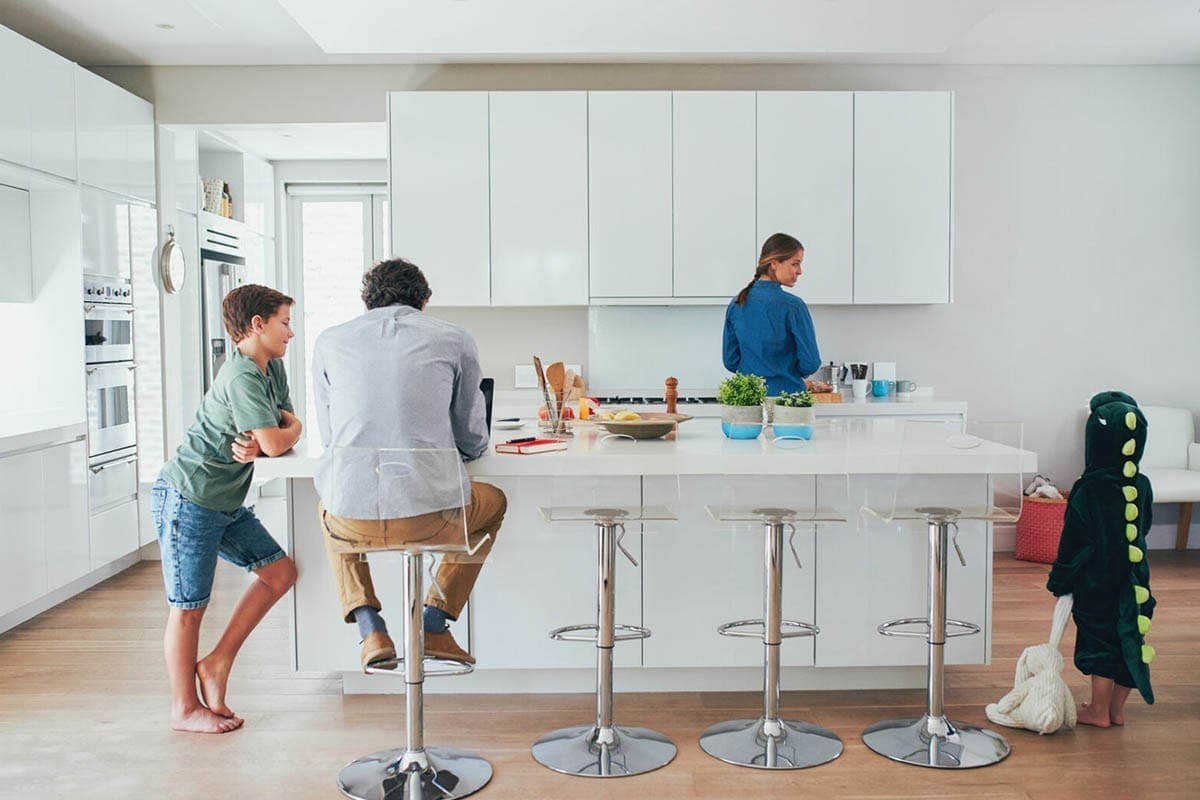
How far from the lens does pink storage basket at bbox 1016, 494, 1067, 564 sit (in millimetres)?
5844

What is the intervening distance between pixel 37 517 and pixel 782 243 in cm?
334

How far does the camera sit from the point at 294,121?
6004 millimetres

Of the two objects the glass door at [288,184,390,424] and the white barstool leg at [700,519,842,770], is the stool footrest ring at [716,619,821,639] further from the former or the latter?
the glass door at [288,184,390,424]

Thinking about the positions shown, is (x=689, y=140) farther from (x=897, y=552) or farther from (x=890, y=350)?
(x=897, y=552)

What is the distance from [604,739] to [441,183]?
3.34 m

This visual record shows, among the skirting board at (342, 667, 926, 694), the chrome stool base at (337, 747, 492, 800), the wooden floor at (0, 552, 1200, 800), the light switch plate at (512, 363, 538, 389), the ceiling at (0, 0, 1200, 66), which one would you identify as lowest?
the wooden floor at (0, 552, 1200, 800)

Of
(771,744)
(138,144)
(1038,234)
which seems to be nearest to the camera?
(771,744)

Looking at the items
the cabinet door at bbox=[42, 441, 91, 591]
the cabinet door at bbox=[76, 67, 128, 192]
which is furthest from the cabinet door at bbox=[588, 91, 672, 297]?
the cabinet door at bbox=[42, 441, 91, 591]

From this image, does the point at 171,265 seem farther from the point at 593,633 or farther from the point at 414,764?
the point at 414,764

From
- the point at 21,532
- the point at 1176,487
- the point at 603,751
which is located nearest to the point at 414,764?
the point at 603,751

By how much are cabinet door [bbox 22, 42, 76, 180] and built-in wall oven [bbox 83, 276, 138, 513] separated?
0.59 m

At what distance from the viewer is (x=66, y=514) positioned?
4.91 m

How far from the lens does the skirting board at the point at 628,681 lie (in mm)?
3684

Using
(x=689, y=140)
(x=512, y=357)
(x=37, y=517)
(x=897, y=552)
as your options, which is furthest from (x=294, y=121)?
(x=897, y=552)
